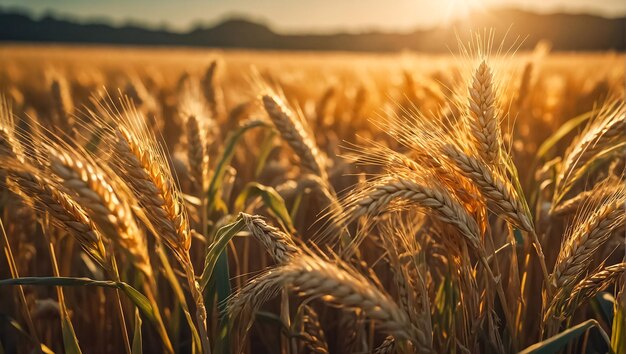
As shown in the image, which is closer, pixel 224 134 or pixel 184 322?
pixel 184 322

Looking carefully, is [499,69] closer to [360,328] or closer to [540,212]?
[540,212]

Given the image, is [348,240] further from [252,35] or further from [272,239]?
[252,35]

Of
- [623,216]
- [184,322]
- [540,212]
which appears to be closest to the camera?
[623,216]

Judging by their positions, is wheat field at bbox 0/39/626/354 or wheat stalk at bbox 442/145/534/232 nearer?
wheat field at bbox 0/39/626/354

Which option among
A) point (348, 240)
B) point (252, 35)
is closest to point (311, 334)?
point (348, 240)

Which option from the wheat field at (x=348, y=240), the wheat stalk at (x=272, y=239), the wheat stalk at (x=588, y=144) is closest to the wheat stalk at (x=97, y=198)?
the wheat field at (x=348, y=240)

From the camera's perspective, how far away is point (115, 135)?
1140 mm

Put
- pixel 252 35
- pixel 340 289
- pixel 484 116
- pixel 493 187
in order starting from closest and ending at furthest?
pixel 340 289 < pixel 493 187 < pixel 484 116 < pixel 252 35

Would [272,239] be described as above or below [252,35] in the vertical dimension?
below

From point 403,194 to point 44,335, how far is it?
70.1 inches

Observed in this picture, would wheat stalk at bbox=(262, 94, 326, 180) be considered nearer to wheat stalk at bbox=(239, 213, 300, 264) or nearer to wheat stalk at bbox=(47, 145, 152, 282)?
wheat stalk at bbox=(239, 213, 300, 264)

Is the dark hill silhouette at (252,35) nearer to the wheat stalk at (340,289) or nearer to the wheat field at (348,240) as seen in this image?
the wheat field at (348,240)

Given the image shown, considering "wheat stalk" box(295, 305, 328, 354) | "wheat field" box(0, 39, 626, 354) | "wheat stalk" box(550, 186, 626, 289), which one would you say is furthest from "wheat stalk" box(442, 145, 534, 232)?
"wheat stalk" box(295, 305, 328, 354)

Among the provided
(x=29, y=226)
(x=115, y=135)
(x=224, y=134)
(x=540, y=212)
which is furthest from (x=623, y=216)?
(x=224, y=134)
